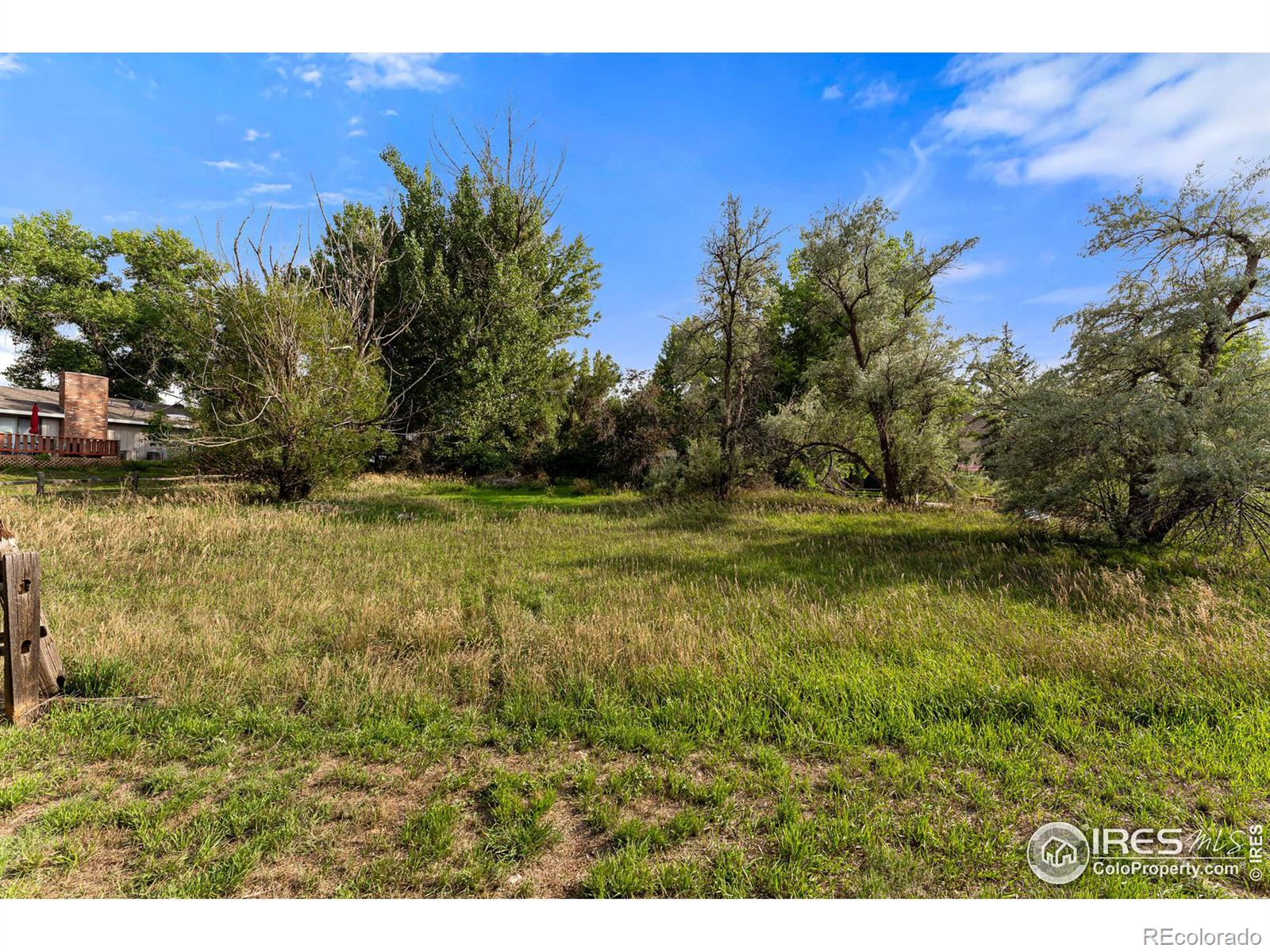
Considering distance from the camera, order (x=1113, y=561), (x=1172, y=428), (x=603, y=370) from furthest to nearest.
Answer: (x=603, y=370) → (x=1113, y=561) → (x=1172, y=428)

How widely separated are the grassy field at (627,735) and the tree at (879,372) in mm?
9775

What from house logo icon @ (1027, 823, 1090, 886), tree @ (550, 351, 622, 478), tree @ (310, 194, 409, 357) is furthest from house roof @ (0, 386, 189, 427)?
house logo icon @ (1027, 823, 1090, 886)

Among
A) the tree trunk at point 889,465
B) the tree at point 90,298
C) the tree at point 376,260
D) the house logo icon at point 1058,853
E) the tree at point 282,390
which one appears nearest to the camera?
the house logo icon at point 1058,853

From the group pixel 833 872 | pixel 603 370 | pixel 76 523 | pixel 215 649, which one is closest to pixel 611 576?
pixel 215 649

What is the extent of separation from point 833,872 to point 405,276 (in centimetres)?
3308

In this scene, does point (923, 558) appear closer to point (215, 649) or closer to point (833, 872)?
point (833, 872)

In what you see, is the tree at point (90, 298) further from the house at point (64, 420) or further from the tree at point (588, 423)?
the tree at point (588, 423)

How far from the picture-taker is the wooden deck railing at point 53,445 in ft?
87.9

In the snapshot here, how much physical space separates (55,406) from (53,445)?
22.2 feet

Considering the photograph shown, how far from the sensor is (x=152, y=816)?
309 centimetres

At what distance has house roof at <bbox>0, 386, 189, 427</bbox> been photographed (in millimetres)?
30594

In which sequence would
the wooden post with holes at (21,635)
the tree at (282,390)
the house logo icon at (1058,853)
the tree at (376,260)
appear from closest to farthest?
the house logo icon at (1058,853)
the wooden post with holes at (21,635)
the tree at (282,390)
the tree at (376,260)

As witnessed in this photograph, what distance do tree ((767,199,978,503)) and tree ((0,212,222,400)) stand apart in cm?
4294

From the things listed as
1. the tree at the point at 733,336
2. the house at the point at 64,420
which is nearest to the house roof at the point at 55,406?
the house at the point at 64,420
